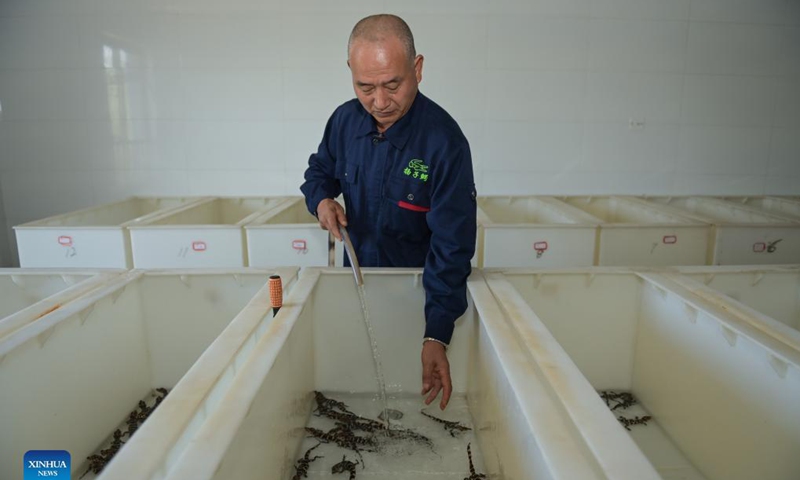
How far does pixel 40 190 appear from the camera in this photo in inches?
111

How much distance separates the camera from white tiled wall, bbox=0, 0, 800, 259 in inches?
104

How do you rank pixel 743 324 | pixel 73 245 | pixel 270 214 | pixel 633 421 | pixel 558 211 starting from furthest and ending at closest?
pixel 558 211
pixel 270 214
pixel 73 245
pixel 633 421
pixel 743 324

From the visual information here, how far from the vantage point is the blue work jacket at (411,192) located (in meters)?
1.10

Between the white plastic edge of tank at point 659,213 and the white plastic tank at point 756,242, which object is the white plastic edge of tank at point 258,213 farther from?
the white plastic tank at point 756,242

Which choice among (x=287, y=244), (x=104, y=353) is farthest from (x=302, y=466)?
(x=287, y=244)

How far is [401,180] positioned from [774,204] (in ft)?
8.00

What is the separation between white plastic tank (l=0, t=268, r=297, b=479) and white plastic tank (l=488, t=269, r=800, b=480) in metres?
0.55

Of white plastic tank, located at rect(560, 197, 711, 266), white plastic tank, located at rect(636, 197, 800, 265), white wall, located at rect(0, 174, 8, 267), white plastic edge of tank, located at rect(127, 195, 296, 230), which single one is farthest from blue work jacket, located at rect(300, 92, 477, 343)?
white wall, located at rect(0, 174, 8, 267)

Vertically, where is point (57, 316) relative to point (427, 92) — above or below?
below

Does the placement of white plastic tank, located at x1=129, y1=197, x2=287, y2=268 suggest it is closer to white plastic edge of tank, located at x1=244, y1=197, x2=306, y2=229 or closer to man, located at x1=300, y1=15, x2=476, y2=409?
white plastic edge of tank, located at x1=244, y1=197, x2=306, y2=229

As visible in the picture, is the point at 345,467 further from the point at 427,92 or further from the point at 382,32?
the point at 427,92

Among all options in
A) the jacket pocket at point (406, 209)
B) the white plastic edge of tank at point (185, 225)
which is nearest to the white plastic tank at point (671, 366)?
the jacket pocket at point (406, 209)

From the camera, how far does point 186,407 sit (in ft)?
2.09

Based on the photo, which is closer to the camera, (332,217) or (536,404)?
(536,404)
